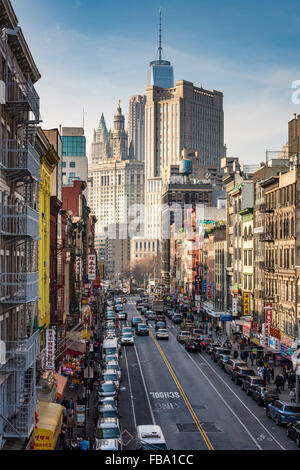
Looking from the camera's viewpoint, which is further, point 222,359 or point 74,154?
point 74,154

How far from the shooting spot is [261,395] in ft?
140

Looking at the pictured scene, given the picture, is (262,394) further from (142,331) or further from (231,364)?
(142,331)

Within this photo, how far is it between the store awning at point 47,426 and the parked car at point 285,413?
12.6 metres

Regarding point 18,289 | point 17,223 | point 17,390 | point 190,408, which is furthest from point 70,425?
point 17,223

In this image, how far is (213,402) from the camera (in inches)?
1713

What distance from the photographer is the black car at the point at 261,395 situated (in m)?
41.7

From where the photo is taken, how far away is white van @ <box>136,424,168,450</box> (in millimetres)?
28062

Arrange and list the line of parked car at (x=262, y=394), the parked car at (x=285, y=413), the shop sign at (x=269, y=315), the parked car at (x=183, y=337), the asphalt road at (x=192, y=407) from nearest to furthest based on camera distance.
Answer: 1. the asphalt road at (x=192, y=407)
2. the line of parked car at (x=262, y=394)
3. the parked car at (x=285, y=413)
4. the shop sign at (x=269, y=315)
5. the parked car at (x=183, y=337)

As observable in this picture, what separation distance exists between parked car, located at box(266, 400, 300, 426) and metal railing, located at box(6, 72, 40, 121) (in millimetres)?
21843

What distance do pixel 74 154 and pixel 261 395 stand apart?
88756mm

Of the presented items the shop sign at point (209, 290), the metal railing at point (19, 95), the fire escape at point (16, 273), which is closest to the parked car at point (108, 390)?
the fire escape at point (16, 273)

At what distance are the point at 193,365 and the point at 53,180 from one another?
2187 cm

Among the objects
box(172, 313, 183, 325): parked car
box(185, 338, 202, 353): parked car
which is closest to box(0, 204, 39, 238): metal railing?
box(185, 338, 202, 353): parked car

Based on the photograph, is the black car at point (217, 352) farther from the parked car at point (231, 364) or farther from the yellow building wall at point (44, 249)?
the yellow building wall at point (44, 249)
